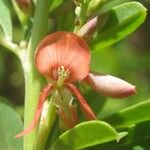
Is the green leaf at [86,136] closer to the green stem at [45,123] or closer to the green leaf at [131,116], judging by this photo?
the green stem at [45,123]

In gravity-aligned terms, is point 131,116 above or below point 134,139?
above

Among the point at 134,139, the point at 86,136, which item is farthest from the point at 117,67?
the point at 86,136

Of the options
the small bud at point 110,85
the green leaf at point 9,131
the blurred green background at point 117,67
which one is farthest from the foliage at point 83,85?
the blurred green background at point 117,67

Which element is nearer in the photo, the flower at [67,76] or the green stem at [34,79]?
the flower at [67,76]

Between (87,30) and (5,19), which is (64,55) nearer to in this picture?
(87,30)

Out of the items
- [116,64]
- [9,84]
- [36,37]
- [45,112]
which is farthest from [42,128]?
[9,84]
